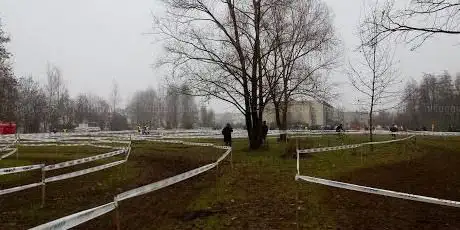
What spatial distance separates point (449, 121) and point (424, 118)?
7.77 meters

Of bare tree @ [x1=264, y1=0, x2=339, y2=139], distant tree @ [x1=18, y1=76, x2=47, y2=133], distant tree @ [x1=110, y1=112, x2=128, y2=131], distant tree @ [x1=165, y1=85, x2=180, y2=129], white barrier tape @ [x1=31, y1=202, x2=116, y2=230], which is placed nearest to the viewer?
white barrier tape @ [x1=31, y1=202, x2=116, y2=230]

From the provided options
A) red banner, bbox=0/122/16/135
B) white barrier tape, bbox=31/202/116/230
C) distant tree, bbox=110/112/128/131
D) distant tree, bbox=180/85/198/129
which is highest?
distant tree, bbox=180/85/198/129

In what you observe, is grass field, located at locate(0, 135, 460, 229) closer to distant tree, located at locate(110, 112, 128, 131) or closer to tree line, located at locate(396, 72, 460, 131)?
tree line, located at locate(396, 72, 460, 131)

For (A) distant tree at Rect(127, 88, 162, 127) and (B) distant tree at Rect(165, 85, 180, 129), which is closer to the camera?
(B) distant tree at Rect(165, 85, 180, 129)

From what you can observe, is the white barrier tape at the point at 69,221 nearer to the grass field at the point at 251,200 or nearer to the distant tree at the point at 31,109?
the grass field at the point at 251,200

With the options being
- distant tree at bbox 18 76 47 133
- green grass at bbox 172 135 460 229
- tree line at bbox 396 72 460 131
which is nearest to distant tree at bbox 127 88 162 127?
distant tree at bbox 18 76 47 133

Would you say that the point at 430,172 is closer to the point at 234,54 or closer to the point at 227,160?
the point at 227,160

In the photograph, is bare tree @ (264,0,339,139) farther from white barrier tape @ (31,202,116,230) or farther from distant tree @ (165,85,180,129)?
distant tree @ (165,85,180,129)

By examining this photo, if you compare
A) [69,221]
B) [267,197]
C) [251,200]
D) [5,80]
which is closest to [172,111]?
[5,80]

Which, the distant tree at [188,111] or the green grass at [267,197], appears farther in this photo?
the distant tree at [188,111]

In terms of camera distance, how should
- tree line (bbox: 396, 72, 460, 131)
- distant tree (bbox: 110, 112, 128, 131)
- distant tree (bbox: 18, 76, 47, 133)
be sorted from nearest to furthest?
distant tree (bbox: 18, 76, 47, 133)
tree line (bbox: 396, 72, 460, 131)
distant tree (bbox: 110, 112, 128, 131)

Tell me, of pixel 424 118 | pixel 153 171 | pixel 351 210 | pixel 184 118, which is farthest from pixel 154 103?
pixel 351 210

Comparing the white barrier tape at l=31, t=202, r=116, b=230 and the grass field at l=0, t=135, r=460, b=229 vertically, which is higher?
the white barrier tape at l=31, t=202, r=116, b=230

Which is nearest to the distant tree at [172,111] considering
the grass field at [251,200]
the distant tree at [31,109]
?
the distant tree at [31,109]
